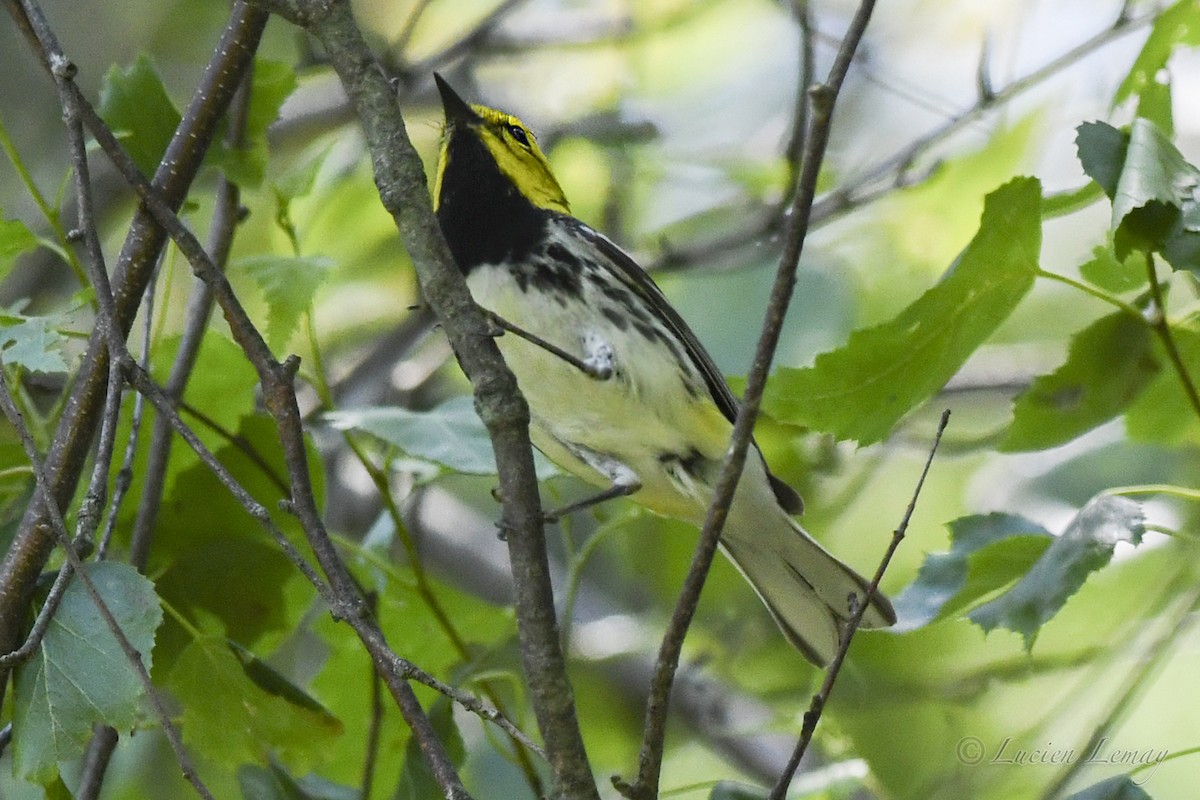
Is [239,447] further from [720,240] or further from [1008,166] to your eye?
[1008,166]

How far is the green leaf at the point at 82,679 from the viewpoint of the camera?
1.62m

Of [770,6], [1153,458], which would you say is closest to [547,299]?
[1153,458]

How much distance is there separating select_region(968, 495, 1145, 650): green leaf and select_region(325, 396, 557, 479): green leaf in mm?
794

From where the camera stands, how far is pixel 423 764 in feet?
6.59

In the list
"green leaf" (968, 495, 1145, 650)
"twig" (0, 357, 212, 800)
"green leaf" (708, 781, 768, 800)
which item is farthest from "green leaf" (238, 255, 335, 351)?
"green leaf" (968, 495, 1145, 650)

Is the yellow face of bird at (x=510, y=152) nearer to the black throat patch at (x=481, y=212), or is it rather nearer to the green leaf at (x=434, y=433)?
the black throat patch at (x=481, y=212)

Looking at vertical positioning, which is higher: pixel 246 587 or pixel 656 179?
pixel 656 179

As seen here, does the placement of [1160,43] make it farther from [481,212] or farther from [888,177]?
[888,177]

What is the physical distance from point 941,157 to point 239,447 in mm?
2280

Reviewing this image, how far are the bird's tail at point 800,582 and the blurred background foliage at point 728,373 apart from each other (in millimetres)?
118

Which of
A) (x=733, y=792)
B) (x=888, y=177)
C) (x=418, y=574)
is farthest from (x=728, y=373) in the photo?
(x=733, y=792)

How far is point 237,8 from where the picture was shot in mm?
2049

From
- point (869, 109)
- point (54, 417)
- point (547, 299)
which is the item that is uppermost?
point (869, 109)

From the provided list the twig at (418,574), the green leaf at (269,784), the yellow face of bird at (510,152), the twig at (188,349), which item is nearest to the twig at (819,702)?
the twig at (418,574)
